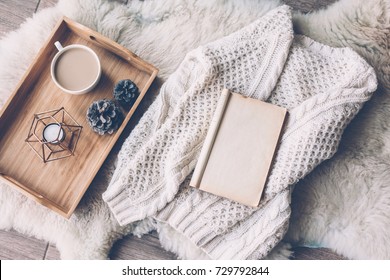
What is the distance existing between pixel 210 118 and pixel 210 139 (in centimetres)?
4

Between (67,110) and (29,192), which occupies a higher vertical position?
(67,110)

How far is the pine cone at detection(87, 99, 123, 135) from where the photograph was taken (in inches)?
29.7

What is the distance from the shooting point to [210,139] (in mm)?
743

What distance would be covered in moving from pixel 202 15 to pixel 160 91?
204mm

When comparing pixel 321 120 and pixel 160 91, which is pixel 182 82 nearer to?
pixel 160 91

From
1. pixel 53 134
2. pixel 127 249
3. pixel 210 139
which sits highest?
pixel 210 139

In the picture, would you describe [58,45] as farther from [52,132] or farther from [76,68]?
[52,132]

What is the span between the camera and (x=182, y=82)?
2.52 feet

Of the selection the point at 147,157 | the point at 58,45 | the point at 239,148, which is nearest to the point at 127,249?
the point at 147,157

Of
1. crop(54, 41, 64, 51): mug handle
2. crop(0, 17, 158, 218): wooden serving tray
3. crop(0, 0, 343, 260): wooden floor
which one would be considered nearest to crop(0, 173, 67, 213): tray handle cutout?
crop(0, 17, 158, 218): wooden serving tray

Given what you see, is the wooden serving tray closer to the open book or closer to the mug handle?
the mug handle

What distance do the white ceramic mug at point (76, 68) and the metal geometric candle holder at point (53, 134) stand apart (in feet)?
0.19

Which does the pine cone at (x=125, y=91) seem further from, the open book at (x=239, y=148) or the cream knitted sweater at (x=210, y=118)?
the open book at (x=239, y=148)

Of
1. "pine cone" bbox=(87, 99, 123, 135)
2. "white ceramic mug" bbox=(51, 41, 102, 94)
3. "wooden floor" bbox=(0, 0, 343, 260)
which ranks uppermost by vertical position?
"white ceramic mug" bbox=(51, 41, 102, 94)
